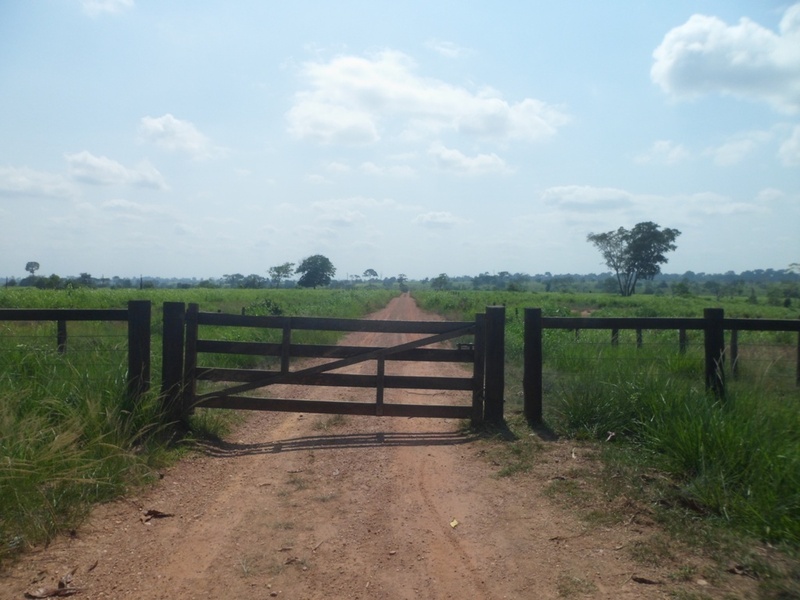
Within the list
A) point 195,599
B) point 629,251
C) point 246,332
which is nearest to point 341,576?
point 195,599

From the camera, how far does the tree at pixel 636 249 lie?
2761 inches

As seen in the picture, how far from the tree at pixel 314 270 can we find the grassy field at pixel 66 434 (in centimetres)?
10586

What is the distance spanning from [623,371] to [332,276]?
112 m

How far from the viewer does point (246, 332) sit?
1795 centimetres

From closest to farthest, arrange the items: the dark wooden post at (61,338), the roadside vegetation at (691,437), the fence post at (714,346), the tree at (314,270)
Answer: the roadside vegetation at (691,437) < the fence post at (714,346) < the dark wooden post at (61,338) < the tree at (314,270)

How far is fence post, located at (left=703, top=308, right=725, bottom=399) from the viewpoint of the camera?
7.62 meters

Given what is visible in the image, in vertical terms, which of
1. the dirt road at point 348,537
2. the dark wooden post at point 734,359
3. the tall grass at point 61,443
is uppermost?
the dark wooden post at point 734,359

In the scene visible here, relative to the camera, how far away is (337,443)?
7.96m

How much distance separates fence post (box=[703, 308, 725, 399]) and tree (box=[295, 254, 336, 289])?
354 feet

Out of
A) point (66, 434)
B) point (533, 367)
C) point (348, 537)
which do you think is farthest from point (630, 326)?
point (66, 434)

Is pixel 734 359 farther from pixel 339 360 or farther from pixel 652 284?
pixel 652 284

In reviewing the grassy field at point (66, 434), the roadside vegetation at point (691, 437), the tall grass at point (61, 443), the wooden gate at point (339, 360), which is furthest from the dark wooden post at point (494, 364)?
the tall grass at point (61, 443)

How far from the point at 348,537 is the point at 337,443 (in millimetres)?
2951

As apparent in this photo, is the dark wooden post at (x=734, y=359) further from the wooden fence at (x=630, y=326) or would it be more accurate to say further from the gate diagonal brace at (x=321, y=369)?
the gate diagonal brace at (x=321, y=369)
